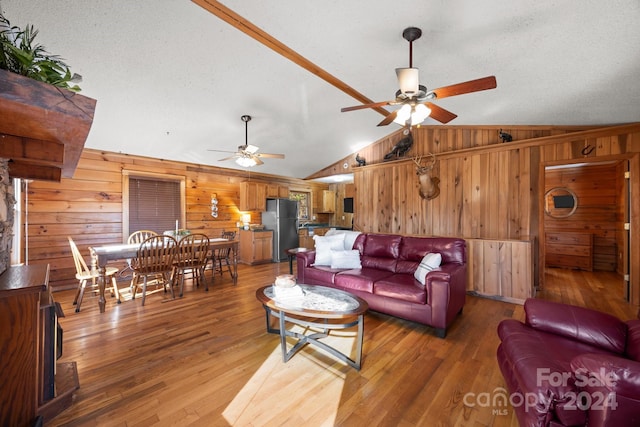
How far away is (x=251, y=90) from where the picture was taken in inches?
125

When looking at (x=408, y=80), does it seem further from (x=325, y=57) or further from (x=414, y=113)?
(x=325, y=57)

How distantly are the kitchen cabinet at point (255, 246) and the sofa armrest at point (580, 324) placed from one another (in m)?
5.10

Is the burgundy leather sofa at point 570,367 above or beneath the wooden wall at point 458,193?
beneath

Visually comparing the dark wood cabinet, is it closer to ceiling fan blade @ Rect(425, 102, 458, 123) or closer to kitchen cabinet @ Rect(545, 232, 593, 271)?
ceiling fan blade @ Rect(425, 102, 458, 123)

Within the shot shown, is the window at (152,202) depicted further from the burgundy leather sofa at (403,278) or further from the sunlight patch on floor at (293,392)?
the sunlight patch on floor at (293,392)

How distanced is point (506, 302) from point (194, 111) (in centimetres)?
503

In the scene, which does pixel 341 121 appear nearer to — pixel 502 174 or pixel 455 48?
pixel 455 48

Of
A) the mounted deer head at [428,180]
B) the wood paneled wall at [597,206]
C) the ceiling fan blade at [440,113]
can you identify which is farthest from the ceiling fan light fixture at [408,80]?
the wood paneled wall at [597,206]

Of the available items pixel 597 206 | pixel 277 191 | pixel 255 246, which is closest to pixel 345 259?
pixel 255 246

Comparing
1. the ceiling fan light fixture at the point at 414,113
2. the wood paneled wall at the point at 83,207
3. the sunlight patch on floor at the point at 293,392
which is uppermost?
the ceiling fan light fixture at the point at 414,113

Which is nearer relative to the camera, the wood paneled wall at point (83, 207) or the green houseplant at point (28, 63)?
the green houseplant at point (28, 63)

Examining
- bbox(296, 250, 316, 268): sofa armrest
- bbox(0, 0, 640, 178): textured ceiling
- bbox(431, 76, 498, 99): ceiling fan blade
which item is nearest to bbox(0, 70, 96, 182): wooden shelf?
bbox(0, 0, 640, 178): textured ceiling

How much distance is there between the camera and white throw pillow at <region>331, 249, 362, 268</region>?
11.5ft

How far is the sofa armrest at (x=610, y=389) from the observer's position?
0.87 m
